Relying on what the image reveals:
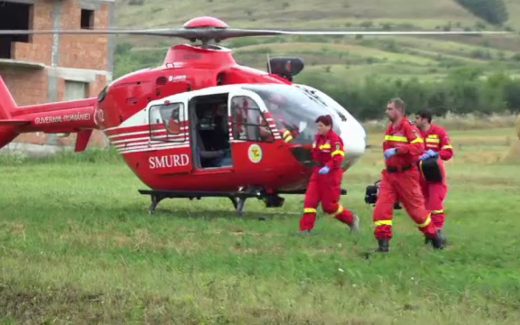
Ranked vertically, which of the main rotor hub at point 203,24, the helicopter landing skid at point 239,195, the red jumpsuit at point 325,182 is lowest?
the helicopter landing skid at point 239,195

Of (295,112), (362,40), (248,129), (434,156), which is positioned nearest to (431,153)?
(434,156)

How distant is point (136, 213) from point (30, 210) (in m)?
1.62

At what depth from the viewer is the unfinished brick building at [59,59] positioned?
113 feet

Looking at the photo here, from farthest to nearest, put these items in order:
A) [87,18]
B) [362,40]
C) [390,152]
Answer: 1. [362,40]
2. [87,18]
3. [390,152]

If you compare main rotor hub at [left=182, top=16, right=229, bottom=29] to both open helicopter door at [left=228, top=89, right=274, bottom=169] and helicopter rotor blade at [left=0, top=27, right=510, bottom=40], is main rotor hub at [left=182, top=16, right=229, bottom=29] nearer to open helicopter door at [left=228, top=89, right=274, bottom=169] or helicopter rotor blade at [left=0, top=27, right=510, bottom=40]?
helicopter rotor blade at [left=0, top=27, right=510, bottom=40]

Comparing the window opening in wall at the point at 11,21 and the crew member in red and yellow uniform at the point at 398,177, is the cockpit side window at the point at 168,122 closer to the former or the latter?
the crew member in red and yellow uniform at the point at 398,177

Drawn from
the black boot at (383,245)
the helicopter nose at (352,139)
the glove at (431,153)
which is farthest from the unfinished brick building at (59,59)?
the black boot at (383,245)

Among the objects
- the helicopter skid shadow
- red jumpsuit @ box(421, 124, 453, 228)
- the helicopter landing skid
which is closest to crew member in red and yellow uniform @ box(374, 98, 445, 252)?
red jumpsuit @ box(421, 124, 453, 228)

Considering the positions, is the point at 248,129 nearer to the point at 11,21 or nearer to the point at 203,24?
the point at 203,24

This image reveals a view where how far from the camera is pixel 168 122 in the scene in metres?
16.9

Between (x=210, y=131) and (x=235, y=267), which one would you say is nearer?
(x=235, y=267)

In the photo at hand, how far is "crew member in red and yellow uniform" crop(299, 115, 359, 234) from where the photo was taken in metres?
14.4

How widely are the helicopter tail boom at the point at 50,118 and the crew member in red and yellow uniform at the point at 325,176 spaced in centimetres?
499

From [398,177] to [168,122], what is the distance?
5.22 metres
